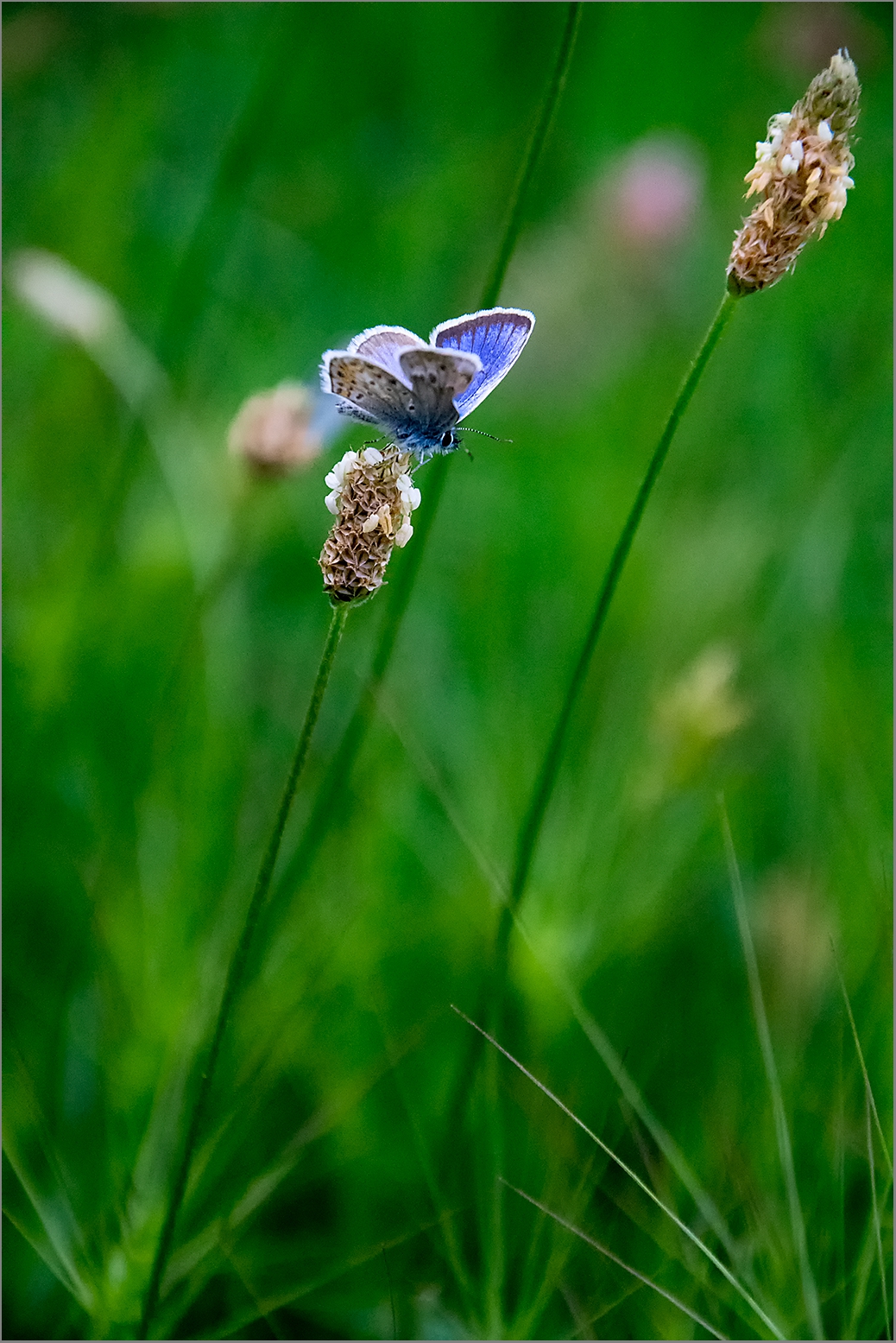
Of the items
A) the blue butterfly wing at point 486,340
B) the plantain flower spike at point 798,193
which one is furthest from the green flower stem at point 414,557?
the plantain flower spike at point 798,193

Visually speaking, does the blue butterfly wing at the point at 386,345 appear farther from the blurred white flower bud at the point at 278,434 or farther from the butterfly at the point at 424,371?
the blurred white flower bud at the point at 278,434

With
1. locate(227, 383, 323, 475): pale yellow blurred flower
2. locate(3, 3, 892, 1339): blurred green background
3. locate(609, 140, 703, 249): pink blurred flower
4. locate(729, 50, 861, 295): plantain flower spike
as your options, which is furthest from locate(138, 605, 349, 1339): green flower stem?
locate(609, 140, 703, 249): pink blurred flower

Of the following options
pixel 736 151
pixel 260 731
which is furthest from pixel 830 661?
pixel 736 151

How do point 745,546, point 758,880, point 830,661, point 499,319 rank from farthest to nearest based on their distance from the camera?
point 745,546 < point 830,661 < point 758,880 < point 499,319

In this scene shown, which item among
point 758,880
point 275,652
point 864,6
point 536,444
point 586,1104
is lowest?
point 586,1104

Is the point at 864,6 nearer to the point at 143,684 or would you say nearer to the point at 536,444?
the point at 536,444

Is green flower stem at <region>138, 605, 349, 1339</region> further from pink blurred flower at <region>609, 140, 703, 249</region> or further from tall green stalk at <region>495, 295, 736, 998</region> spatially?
pink blurred flower at <region>609, 140, 703, 249</region>

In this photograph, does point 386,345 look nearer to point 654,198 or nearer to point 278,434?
point 278,434
